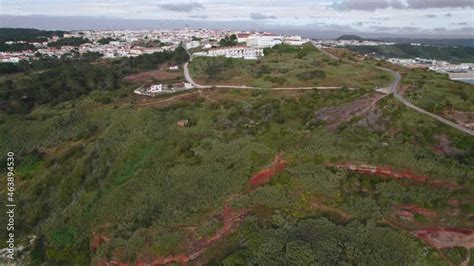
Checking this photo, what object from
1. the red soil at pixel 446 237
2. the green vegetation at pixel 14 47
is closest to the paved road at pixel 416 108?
the red soil at pixel 446 237

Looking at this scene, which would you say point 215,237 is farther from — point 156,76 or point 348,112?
point 156,76

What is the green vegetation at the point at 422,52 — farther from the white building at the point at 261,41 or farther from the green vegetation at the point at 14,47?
the green vegetation at the point at 14,47

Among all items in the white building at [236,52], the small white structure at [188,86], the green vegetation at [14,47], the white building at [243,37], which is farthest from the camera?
the green vegetation at [14,47]

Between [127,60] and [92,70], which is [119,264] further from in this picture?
[127,60]

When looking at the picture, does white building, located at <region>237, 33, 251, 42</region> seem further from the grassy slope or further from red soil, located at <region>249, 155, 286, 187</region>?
red soil, located at <region>249, 155, 286, 187</region>

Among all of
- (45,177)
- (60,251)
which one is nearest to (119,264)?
(60,251)

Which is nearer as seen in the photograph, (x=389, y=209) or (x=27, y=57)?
(x=389, y=209)

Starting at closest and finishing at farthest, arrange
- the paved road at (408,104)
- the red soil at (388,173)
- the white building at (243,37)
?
1. the red soil at (388,173)
2. the paved road at (408,104)
3. the white building at (243,37)
